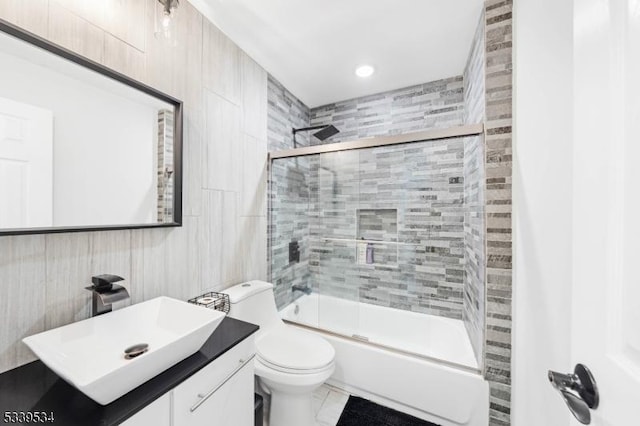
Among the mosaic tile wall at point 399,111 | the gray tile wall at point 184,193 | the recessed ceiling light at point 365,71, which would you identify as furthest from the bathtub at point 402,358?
the recessed ceiling light at point 365,71

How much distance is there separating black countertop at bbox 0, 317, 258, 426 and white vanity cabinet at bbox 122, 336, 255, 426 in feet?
0.09

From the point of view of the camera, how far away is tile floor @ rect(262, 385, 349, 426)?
61.5 inches

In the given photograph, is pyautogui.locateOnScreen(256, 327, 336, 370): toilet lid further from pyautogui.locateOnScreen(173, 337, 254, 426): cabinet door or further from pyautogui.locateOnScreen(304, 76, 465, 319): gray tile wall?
pyautogui.locateOnScreen(304, 76, 465, 319): gray tile wall

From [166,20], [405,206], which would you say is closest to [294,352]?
[405,206]

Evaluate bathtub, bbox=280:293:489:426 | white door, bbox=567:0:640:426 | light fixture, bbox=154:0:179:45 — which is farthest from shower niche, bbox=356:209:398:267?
light fixture, bbox=154:0:179:45

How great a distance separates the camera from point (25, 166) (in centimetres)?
83

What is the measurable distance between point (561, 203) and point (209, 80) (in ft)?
6.61

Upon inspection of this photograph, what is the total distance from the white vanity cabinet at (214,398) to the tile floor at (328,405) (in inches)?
25.7

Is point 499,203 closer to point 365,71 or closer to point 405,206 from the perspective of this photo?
point 405,206

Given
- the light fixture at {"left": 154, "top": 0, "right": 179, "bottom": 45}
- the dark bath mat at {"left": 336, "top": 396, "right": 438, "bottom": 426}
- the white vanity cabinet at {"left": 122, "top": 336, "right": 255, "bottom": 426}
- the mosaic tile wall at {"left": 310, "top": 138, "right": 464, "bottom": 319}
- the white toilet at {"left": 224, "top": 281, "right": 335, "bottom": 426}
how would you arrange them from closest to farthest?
the white vanity cabinet at {"left": 122, "top": 336, "right": 255, "bottom": 426} < the light fixture at {"left": 154, "top": 0, "right": 179, "bottom": 45} < the white toilet at {"left": 224, "top": 281, "right": 335, "bottom": 426} < the dark bath mat at {"left": 336, "top": 396, "right": 438, "bottom": 426} < the mosaic tile wall at {"left": 310, "top": 138, "right": 464, "bottom": 319}

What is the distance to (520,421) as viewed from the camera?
1.25 meters

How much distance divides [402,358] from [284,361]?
30.7 inches

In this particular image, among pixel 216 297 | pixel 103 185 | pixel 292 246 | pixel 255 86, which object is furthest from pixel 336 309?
pixel 255 86

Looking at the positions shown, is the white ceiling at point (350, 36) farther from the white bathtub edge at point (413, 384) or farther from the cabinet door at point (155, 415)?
the white bathtub edge at point (413, 384)
